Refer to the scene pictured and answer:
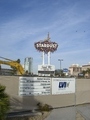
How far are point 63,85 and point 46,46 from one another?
64.0 metres

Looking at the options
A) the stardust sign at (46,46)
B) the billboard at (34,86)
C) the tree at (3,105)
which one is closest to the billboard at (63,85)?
the billboard at (34,86)

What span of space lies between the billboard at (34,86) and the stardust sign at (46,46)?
64.9 m

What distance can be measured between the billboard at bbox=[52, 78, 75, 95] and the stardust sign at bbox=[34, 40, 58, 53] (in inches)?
2445

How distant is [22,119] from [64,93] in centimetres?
904

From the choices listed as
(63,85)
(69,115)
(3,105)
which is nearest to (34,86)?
(63,85)

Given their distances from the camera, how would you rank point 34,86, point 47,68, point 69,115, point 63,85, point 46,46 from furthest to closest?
point 46,46
point 47,68
point 63,85
point 34,86
point 69,115

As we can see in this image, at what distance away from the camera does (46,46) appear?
8581 centimetres

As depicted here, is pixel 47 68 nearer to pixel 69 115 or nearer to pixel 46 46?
pixel 46 46

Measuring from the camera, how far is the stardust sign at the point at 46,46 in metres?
85.3

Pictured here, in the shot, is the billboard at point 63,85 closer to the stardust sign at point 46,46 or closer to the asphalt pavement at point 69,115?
the asphalt pavement at point 69,115

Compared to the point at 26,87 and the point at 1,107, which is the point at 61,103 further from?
the point at 1,107

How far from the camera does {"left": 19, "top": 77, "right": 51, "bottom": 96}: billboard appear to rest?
1814cm

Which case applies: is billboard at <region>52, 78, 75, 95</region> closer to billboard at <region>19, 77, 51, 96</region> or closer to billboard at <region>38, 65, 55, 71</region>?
billboard at <region>19, 77, 51, 96</region>

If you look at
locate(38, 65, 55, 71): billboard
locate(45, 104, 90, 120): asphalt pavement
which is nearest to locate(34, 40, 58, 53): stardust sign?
locate(38, 65, 55, 71): billboard
